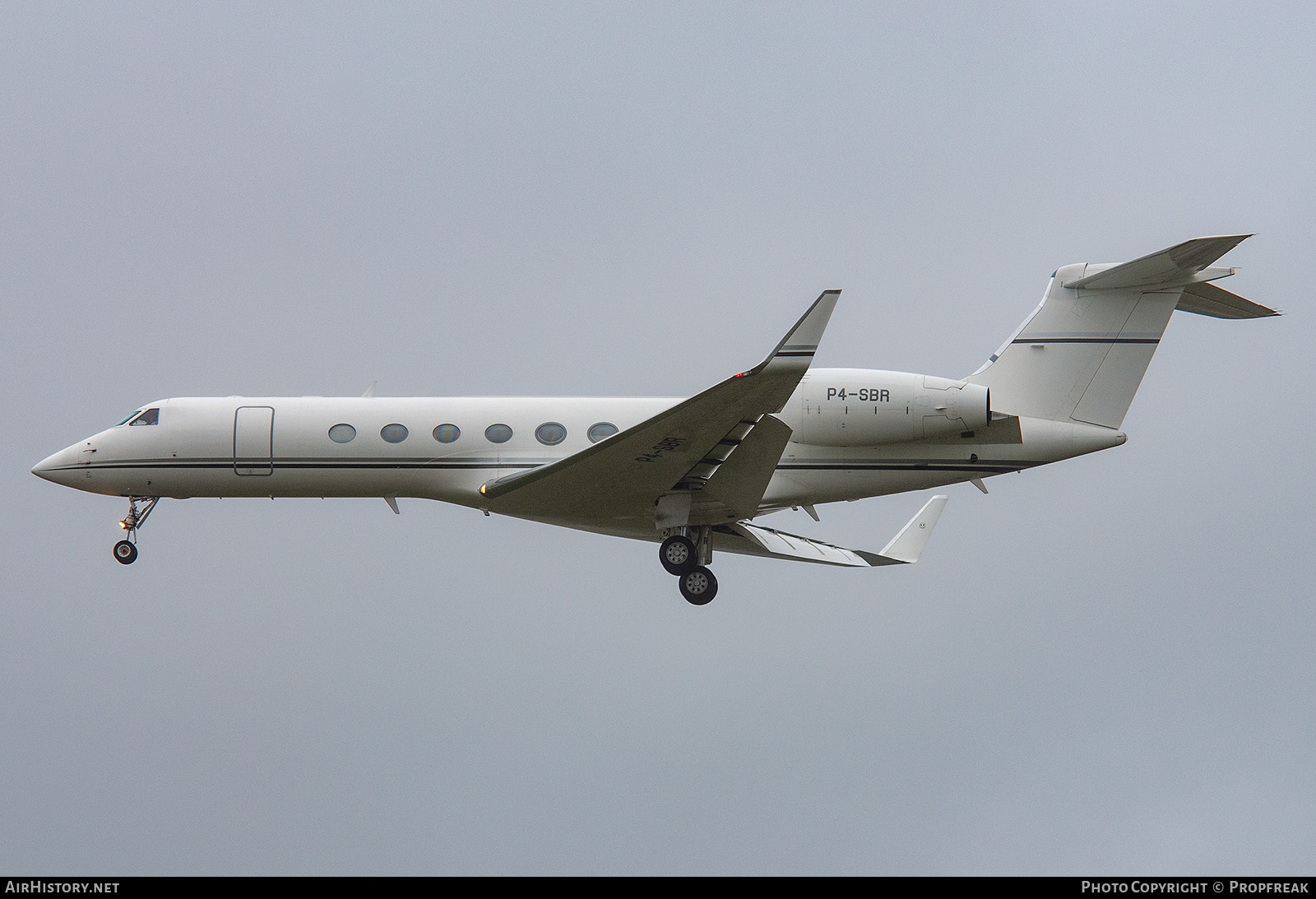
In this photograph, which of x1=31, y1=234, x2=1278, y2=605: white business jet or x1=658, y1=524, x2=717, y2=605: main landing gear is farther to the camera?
x1=658, y1=524, x2=717, y2=605: main landing gear

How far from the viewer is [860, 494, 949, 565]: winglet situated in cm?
2220

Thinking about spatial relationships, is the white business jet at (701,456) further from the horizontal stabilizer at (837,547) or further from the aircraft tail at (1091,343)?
the horizontal stabilizer at (837,547)

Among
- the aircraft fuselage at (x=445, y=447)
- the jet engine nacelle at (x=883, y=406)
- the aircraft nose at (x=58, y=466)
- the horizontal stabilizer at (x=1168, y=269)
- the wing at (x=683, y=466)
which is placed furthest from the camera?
the aircraft nose at (x=58, y=466)

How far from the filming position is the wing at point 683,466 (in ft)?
50.6

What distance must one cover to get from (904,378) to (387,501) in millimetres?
7969

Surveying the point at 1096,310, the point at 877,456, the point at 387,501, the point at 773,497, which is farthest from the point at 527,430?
the point at 1096,310

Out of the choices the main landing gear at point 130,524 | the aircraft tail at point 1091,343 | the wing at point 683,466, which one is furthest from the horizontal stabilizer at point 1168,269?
the main landing gear at point 130,524

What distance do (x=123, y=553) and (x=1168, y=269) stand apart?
1630cm

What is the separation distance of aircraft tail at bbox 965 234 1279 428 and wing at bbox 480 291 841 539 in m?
4.25

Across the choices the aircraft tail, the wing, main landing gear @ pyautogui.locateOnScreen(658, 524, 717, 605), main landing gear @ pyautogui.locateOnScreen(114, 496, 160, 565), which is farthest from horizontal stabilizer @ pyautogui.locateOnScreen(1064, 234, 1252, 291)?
main landing gear @ pyautogui.locateOnScreen(114, 496, 160, 565)

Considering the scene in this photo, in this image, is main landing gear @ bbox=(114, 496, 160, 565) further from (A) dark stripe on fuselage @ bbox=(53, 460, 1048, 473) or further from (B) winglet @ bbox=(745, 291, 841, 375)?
(B) winglet @ bbox=(745, 291, 841, 375)

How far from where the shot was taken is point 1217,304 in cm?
1877

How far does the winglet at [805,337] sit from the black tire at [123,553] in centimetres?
1102
